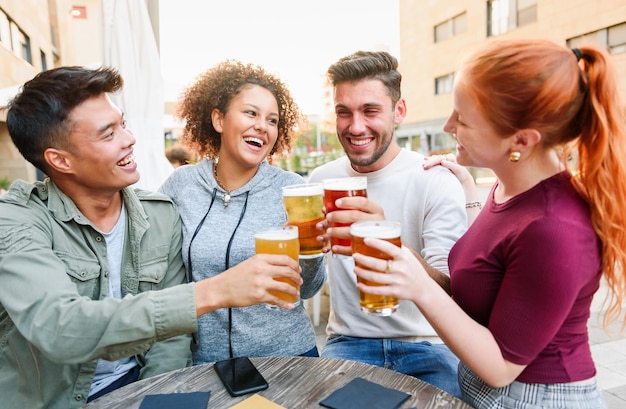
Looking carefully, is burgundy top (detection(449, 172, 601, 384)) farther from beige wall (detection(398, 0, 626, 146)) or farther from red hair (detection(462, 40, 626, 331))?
beige wall (detection(398, 0, 626, 146))

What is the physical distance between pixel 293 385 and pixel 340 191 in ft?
2.23

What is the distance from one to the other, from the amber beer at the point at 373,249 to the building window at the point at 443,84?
23131 mm

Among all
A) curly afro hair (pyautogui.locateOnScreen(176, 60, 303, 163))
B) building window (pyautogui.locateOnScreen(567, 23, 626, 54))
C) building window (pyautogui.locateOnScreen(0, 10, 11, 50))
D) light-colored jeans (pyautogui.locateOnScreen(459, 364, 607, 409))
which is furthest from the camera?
building window (pyautogui.locateOnScreen(567, 23, 626, 54))

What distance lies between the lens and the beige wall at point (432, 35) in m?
16.6

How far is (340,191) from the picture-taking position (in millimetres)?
1574

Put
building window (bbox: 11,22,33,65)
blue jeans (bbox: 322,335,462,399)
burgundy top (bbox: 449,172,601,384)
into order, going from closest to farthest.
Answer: burgundy top (bbox: 449,172,601,384) < blue jeans (bbox: 322,335,462,399) < building window (bbox: 11,22,33,65)

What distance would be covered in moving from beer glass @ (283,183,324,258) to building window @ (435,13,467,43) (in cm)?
2285

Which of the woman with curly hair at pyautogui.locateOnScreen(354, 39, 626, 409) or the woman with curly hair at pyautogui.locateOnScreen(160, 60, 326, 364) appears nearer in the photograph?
the woman with curly hair at pyautogui.locateOnScreen(354, 39, 626, 409)

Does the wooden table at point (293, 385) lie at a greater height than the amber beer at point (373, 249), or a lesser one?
lesser

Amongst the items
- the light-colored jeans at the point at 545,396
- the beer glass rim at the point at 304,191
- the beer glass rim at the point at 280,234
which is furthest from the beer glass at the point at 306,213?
the light-colored jeans at the point at 545,396

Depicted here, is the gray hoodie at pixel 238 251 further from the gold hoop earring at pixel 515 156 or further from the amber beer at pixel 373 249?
the gold hoop earring at pixel 515 156

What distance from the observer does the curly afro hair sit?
2.28 m

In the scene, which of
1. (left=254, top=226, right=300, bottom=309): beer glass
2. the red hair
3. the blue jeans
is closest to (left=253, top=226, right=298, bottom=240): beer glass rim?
(left=254, top=226, right=300, bottom=309): beer glass

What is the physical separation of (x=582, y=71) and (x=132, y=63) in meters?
2.81
